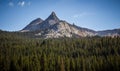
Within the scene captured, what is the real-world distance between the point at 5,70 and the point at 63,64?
38.3 m

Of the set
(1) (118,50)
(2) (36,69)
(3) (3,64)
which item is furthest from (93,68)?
(1) (118,50)

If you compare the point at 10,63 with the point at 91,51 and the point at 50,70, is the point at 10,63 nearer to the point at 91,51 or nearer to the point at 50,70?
the point at 50,70

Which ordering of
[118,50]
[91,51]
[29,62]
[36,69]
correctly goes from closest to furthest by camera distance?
[36,69]
[29,62]
[118,50]
[91,51]

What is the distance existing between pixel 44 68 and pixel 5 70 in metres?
25.8

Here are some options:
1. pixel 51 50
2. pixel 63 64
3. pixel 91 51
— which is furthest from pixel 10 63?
pixel 91 51

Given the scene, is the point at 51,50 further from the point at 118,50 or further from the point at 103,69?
the point at 103,69

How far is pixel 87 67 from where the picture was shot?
114500 mm

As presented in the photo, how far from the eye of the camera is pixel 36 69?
10469 cm

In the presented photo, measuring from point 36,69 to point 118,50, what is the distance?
321 feet

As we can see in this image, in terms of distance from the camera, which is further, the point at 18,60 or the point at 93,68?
the point at 18,60

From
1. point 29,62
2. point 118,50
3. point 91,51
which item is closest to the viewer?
point 29,62

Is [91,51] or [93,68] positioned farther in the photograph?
[91,51]

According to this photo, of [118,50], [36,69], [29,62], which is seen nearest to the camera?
[36,69]

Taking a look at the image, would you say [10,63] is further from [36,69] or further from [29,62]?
[36,69]
